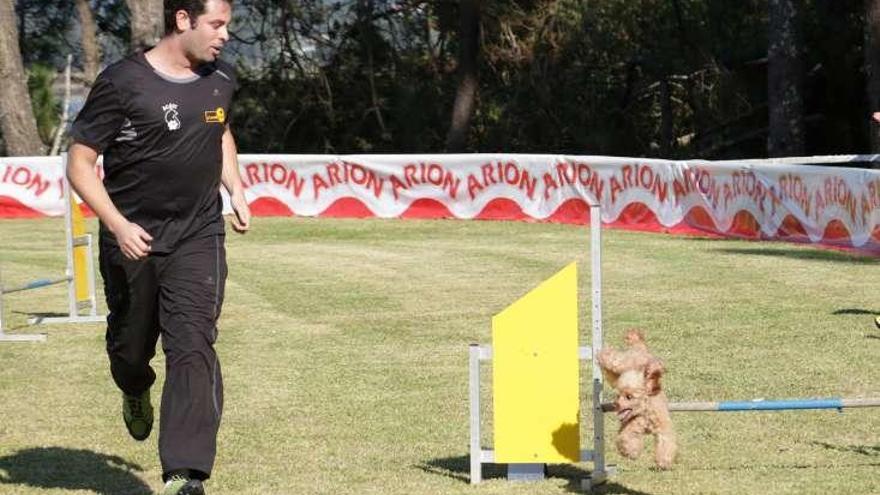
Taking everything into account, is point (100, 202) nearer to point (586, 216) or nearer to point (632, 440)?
point (632, 440)

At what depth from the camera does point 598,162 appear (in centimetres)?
2294

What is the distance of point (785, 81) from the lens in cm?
2822

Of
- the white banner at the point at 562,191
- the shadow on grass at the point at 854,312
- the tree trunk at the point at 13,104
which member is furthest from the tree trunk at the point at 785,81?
the shadow on grass at the point at 854,312

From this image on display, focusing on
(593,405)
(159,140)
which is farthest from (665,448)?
(159,140)

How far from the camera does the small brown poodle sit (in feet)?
19.8

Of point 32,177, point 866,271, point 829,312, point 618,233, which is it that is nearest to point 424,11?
point 32,177

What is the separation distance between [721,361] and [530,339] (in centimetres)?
401

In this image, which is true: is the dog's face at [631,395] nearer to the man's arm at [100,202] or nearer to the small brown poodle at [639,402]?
the small brown poodle at [639,402]

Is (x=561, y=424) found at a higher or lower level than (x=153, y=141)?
lower

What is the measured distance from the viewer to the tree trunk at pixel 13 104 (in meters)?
32.7

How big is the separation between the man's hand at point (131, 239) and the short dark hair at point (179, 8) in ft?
2.38

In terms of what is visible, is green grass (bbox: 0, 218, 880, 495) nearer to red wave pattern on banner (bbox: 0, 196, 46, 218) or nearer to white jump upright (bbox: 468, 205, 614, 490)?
white jump upright (bbox: 468, 205, 614, 490)

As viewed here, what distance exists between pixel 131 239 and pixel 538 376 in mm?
1752

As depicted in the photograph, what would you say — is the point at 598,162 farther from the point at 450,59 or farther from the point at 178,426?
the point at 178,426
